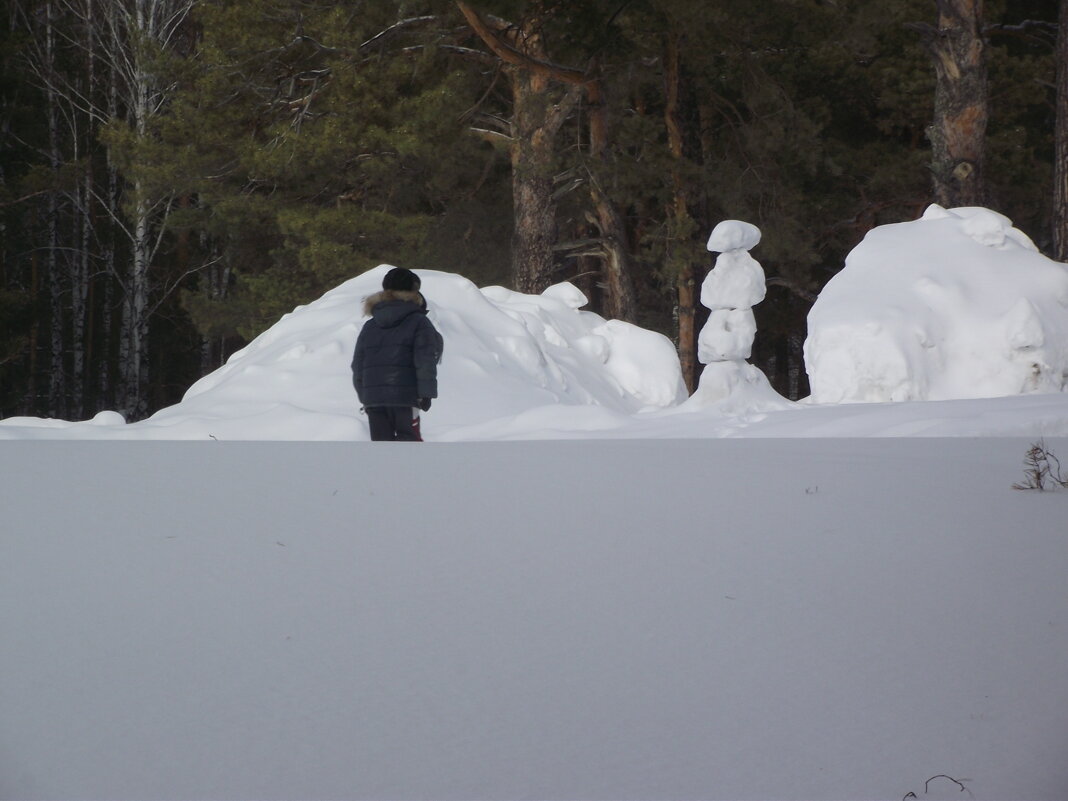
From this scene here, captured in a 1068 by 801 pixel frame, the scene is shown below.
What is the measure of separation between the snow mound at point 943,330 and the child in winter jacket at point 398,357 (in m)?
3.78

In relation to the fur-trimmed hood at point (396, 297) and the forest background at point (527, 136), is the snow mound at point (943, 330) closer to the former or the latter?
the fur-trimmed hood at point (396, 297)

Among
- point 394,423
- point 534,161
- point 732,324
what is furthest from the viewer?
point 534,161

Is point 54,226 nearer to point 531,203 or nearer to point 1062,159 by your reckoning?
point 531,203

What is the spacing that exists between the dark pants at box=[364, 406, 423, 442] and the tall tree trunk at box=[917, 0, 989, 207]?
7305 mm

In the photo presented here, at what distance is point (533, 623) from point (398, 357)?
4.50 m

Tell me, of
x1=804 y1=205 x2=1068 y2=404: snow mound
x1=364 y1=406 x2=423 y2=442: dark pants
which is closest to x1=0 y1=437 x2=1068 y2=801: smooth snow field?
x1=364 y1=406 x2=423 y2=442: dark pants

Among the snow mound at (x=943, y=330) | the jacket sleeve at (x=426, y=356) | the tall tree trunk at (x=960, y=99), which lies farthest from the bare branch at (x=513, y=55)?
the jacket sleeve at (x=426, y=356)

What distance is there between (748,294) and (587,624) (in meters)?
8.51

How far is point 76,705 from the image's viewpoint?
2238 millimetres

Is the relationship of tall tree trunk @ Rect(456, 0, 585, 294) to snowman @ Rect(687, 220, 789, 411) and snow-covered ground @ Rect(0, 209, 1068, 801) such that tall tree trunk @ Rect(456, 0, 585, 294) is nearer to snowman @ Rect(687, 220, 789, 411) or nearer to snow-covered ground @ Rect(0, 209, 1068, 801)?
snowman @ Rect(687, 220, 789, 411)

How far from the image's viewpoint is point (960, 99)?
11.9 meters

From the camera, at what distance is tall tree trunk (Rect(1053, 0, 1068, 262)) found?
10.9m

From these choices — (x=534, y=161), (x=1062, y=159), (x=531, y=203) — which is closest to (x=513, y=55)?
(x=534, y=161)

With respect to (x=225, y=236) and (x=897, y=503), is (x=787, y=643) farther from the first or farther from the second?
(x=225, y=236)
